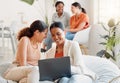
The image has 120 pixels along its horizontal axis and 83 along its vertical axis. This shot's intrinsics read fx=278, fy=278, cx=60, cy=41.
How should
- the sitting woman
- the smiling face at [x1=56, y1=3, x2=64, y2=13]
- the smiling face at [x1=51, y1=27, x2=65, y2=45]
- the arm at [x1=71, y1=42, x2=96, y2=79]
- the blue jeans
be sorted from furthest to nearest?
1. the smiling face at [x1=56, y1=3, x2=64, y2=13]
2. the blue jeans
3. the smiling face at [x1=51, y1=27, x2=65, y2=45]
4. the arm at [x1=71, y1=42, x2=96, y2=79]
5. the sitting woman

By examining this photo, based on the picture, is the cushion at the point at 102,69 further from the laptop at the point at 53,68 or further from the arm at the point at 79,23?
the arm at the point at 79,23

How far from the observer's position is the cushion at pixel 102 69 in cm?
264

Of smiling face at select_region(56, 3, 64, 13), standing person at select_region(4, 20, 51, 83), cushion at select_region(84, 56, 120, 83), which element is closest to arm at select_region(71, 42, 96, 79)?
cushion at select_region(84, 56, 120, 83)

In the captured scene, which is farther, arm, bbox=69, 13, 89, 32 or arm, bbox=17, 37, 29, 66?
arm, bbox=69, 13, 89, 32

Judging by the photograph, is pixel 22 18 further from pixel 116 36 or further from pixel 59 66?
pixel 59 66

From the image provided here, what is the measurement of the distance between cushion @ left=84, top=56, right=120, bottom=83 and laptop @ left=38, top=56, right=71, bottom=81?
18.3 inches

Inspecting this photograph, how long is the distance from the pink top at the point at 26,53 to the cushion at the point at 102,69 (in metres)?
0.50

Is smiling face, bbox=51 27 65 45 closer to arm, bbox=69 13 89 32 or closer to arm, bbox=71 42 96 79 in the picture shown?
arm, bbox=71 42 96 79

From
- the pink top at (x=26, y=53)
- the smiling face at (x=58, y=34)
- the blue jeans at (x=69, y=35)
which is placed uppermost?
the smiling face at (x=58, y=34)

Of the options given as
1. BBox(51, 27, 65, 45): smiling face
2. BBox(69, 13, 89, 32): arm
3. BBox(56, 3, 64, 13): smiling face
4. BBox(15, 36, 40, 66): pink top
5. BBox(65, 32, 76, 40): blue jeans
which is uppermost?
BBox(56, 3, 64, 13): smiling face

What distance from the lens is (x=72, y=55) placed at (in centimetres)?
256

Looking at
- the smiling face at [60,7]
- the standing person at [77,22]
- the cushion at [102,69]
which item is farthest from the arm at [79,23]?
the cushion at [102,69]

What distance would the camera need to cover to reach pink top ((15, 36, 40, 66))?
8.35ft

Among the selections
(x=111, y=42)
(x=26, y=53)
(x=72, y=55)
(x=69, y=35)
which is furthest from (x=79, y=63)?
(x=69, y=35)
